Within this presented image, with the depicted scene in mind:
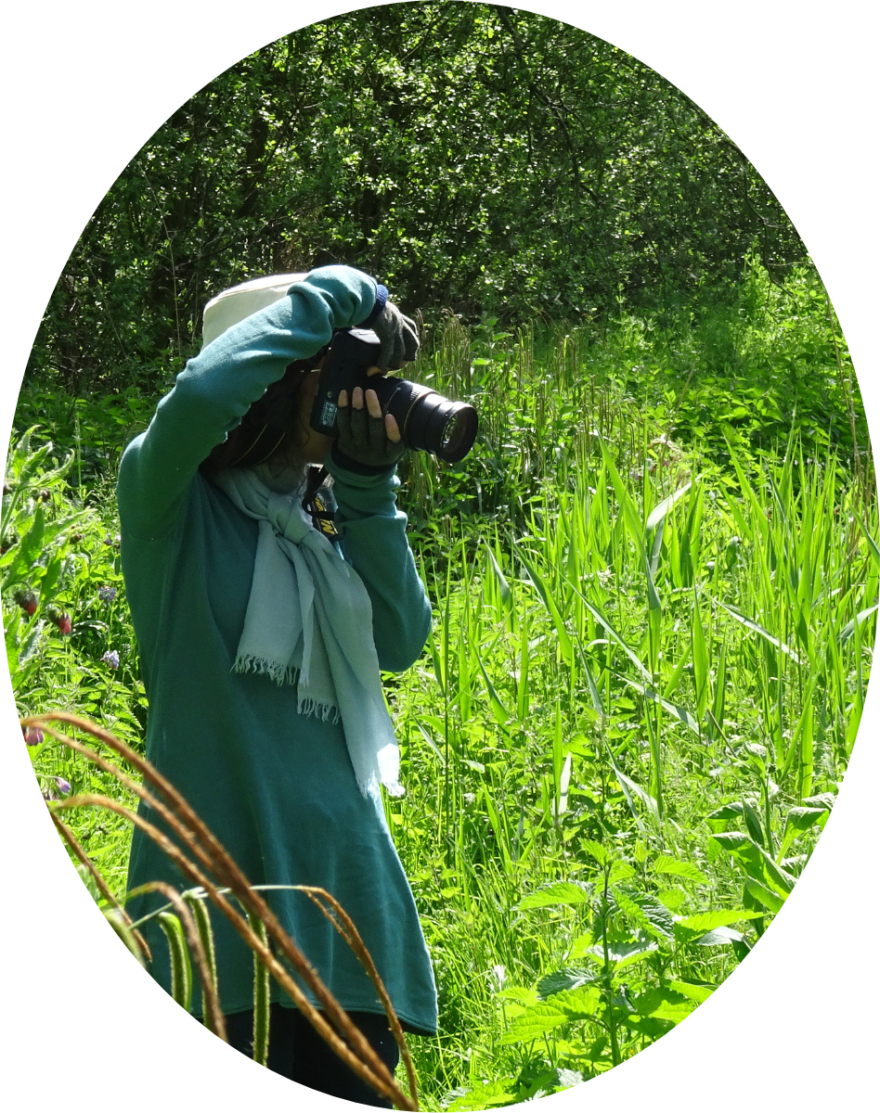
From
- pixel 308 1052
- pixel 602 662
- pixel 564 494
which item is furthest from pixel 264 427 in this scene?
pixel 564 494

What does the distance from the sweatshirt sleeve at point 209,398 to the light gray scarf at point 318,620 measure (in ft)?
0.38

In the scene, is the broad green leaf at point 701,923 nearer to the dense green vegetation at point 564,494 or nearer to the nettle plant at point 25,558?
the dense green vegetation at point 564,494

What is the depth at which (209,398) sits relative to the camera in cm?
96

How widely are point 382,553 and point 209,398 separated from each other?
0.96 ft

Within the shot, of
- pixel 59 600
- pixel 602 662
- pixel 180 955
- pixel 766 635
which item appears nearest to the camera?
pixel 180 955

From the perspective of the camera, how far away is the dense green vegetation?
4.08 feet

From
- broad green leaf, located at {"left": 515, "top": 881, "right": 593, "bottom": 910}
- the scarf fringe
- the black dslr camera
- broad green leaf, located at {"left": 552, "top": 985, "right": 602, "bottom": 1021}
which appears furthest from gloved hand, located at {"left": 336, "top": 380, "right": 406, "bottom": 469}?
broad green leaf, located at {"left": 552, "top": 985, "right": 602, "bottom": 1021}

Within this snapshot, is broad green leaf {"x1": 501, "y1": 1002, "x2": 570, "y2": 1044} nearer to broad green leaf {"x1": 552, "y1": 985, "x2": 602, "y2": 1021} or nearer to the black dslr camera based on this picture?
broad green leaf {"x1": 552, "y1": 985, "x2": 602, "y2": 1021}

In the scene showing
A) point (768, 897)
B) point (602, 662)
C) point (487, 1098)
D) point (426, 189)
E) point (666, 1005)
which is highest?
point (426, 189)

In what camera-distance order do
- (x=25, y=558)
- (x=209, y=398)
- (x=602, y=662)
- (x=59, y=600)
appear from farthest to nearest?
(x=602, y=662), (x=59, y=600), (x=25, y=558), (x=209, y=398)

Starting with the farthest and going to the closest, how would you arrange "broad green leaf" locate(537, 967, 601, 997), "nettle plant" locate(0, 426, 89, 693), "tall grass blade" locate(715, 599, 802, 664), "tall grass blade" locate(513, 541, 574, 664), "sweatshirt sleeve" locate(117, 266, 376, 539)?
"tall grass blade" locate(513, 541, 574, 664) → "tall grass blade" locate(715, 599, 802, 664) → "nettle plant" locate(0, 426, 89, 693) → "broad green leaf" locate(537, 967, 601, 997) → "sweatshirt sleeve" locate(117, 266, 376, 539)

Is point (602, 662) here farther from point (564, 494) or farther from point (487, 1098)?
point (487, 1098)

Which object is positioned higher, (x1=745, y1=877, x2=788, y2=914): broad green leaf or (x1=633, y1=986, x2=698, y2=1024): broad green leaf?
(x1=745, y1=877, x2=788, y2=914): broad green leaf

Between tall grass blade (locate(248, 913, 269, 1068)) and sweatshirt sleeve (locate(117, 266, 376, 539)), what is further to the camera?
sweatshirt sleeve (locate(117, 266, 376, 539))
